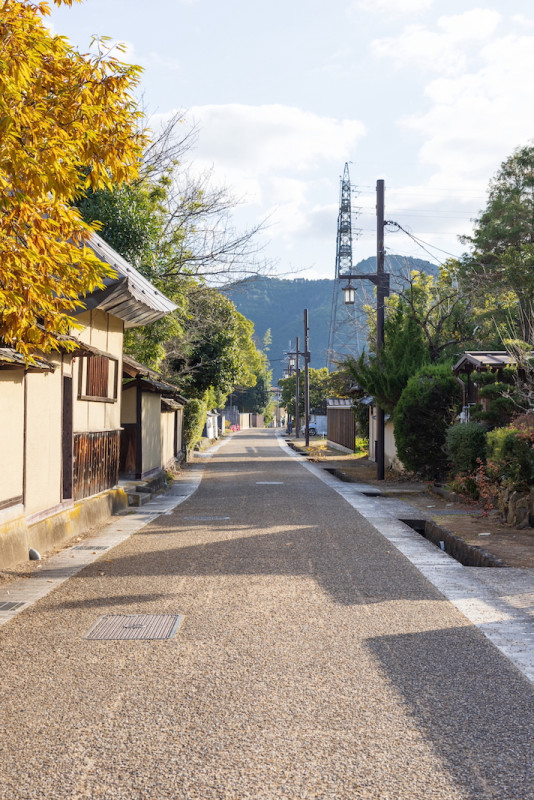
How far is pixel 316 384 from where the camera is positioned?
81562 millimetres

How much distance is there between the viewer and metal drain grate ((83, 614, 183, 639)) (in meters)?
6.36

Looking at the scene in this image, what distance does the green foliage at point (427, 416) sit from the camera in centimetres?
2112

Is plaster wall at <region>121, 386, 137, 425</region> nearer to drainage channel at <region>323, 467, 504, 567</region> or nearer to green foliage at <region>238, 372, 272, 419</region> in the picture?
drainage channel at <region>323, 467, 504, 567</region>

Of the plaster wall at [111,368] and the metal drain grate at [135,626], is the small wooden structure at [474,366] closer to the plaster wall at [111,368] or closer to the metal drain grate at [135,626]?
the plaster wall at [111,368]

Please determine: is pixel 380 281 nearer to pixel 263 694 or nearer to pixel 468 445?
pixel 468 445

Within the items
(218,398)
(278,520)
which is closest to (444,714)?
(278,520)

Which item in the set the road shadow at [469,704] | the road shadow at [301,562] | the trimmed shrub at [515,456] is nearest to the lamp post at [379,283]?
the trimmed shrub at [515,456]

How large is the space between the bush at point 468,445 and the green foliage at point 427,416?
3.52 meters

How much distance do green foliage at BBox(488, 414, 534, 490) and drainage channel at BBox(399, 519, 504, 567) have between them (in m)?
1.52

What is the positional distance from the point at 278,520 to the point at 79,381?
4.33 meters

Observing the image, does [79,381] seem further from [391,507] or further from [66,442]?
[391,507]

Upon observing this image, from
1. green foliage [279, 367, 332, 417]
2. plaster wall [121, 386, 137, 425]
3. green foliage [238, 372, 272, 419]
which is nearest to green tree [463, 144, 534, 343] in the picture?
plaster wall [121, 386, 137, 425]

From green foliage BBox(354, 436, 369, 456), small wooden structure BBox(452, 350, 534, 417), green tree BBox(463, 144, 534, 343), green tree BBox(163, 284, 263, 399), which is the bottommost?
green foliage BBox(354, 436, 369, 456)

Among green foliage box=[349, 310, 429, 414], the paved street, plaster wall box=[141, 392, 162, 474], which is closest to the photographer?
the paved street
